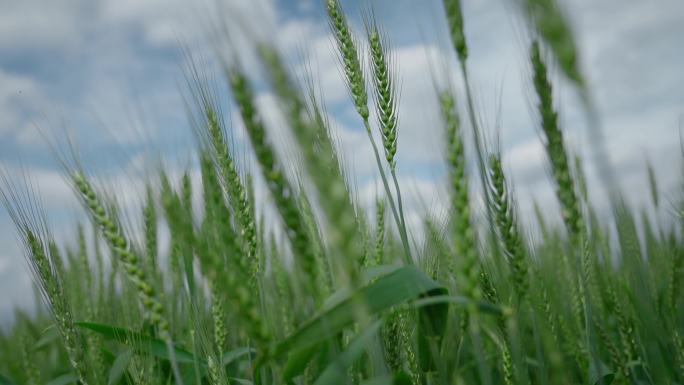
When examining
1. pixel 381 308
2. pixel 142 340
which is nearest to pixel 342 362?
pixel 381 308

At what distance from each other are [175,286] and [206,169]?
6.38ft

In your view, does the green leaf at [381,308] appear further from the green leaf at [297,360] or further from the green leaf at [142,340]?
the green leaf at [142,340]

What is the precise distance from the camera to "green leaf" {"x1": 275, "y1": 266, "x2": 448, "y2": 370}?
124cm

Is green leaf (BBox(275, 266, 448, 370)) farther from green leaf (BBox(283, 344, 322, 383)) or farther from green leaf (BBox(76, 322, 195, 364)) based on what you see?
green leaf (BBox(76, 322, 195, 364))

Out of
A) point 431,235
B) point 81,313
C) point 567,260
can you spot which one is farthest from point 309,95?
point 81,313

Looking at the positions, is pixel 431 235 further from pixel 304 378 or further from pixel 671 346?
pixel 671 346

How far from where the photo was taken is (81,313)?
358 centimetres

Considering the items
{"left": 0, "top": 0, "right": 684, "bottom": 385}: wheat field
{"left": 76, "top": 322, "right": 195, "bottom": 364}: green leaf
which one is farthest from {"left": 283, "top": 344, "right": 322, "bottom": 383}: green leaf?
{"left": 76, "top": 322, "right": 195, "bottom": 364}: green leaf

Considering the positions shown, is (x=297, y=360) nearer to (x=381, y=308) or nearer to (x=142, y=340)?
(x=381, y=308)

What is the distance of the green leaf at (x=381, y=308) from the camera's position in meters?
Answer: 1.24

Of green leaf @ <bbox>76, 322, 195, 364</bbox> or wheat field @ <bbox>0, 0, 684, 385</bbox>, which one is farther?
green leaf @ <bbox>76, 322, 195, 364</bbox>

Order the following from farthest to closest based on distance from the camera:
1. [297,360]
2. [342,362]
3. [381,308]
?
1. [297,360]
2. [381,308]
3. [342,362]

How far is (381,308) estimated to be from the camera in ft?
4.55

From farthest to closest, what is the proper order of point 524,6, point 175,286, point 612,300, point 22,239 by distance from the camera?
point 175,286 → point 612,300 → point 22,239 → point 524,6
